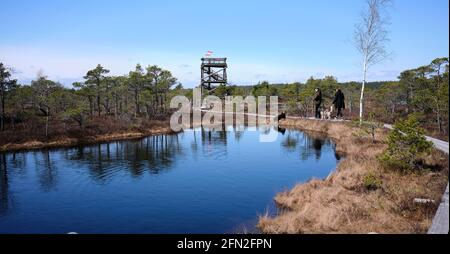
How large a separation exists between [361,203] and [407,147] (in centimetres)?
467

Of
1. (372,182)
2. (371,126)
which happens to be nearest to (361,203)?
(372,182)

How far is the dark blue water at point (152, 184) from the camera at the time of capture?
1448cm

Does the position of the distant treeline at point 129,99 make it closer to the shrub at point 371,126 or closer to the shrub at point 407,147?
the shrub at point 371,126

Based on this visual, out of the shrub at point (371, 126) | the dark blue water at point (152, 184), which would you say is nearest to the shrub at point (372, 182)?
the dark blue water at point (152, 184)

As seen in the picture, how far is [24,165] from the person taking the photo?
84.4 feet

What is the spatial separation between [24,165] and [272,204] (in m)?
18.8

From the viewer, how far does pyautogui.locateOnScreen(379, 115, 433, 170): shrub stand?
15.4 m

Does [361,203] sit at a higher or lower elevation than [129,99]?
lower

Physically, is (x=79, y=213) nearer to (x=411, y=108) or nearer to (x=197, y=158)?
(x=197, y=158)

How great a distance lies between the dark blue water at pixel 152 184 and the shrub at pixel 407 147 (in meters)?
5.31

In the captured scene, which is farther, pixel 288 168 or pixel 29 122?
pixel 29 122

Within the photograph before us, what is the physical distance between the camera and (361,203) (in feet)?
42.6

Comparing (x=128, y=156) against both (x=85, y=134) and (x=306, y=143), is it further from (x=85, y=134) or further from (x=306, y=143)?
(x=306, y=143)

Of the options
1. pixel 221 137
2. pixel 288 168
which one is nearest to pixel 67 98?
pixel 221 137
